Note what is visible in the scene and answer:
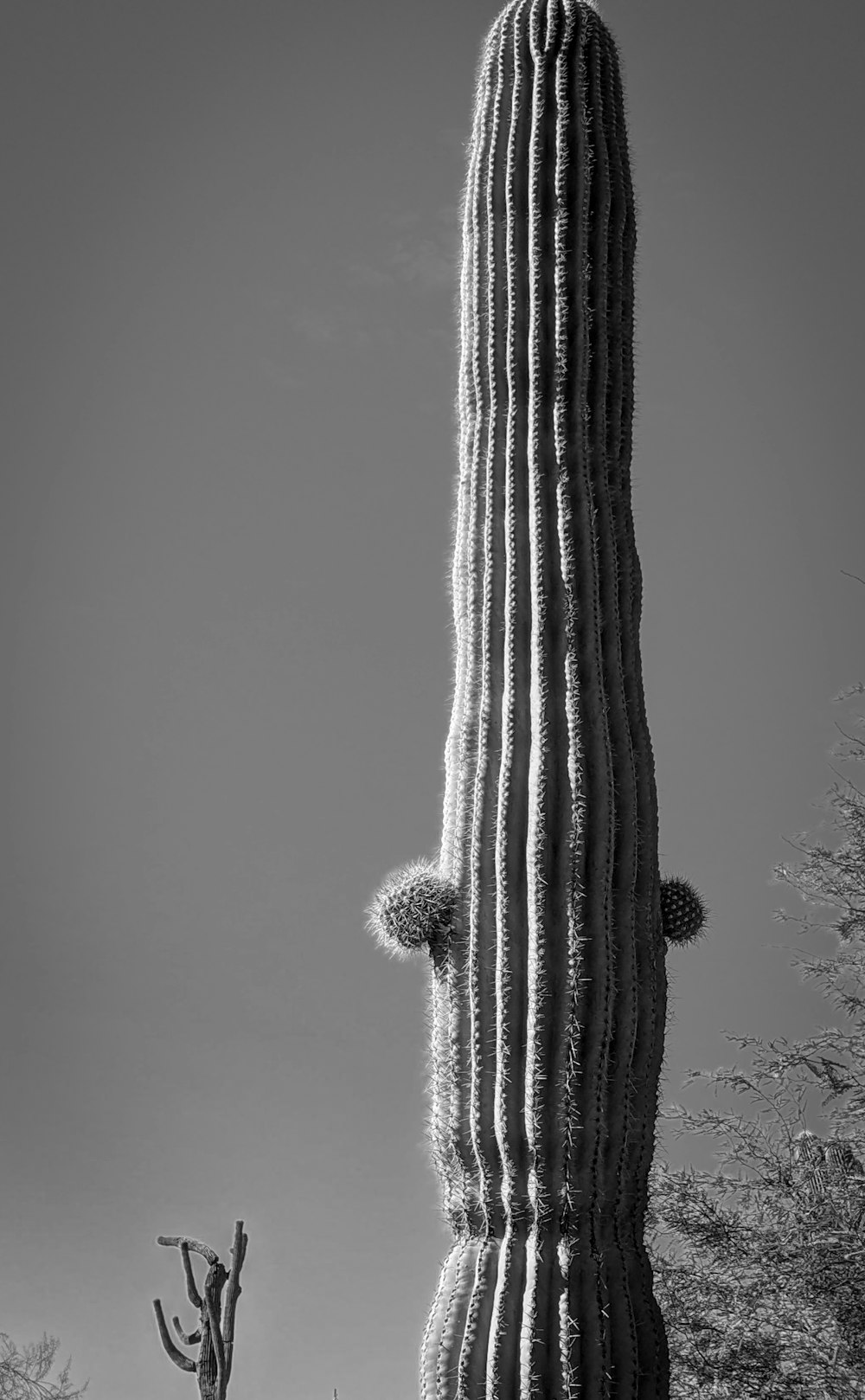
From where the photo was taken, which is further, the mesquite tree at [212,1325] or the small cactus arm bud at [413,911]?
the mesquite tree at [212,1325]

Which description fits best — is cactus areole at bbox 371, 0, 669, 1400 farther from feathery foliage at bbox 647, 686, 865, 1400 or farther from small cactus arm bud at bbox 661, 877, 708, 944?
feathery foliage at bbox 647, 686, 865, 1400

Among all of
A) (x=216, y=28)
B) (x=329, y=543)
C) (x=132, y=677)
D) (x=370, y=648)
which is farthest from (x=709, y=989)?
(x=216, y=28)

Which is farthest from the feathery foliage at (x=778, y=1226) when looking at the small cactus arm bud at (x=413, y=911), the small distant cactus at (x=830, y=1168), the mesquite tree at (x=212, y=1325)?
the small cactus arm bud at (x=413, y=911)

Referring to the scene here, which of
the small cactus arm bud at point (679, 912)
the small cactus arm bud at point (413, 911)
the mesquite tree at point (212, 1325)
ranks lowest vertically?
the mesquite tree at point (212, 1325)

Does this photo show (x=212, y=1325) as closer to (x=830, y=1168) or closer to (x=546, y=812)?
(x=830, y=1168)

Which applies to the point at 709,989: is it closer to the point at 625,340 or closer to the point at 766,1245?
the point at 766,1245

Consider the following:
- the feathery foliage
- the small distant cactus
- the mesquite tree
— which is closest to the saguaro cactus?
the mesquite tree

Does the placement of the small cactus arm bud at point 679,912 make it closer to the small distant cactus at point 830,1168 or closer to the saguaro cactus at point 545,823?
the saguaro cactus at point 545,823
